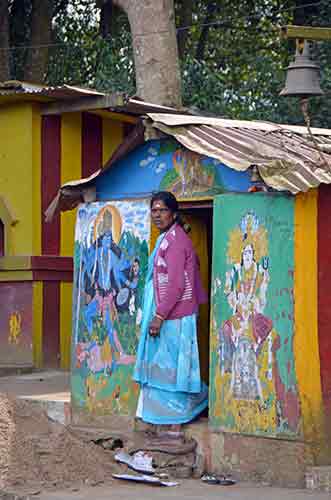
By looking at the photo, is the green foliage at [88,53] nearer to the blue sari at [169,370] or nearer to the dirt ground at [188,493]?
the blue sari at [169,370]

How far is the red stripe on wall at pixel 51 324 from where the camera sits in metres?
12.5

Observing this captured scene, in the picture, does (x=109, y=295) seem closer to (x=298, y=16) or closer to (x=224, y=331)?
(x=224, y=331)

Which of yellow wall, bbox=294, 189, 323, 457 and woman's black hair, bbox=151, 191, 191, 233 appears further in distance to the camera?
woman's black hair, bbox=151, 191, 191, 233

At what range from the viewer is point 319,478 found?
7605 mm

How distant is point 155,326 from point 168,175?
124 cm

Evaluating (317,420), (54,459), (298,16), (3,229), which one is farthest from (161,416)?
(298,16)

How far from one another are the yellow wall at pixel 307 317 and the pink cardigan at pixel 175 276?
1126 mm

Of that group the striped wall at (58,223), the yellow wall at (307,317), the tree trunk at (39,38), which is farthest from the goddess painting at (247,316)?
the tree trunk at (39,38)

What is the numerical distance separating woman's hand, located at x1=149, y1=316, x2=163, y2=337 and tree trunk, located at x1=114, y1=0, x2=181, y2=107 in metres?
5.18

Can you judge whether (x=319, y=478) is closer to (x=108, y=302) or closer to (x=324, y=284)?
(x=324, y=284)

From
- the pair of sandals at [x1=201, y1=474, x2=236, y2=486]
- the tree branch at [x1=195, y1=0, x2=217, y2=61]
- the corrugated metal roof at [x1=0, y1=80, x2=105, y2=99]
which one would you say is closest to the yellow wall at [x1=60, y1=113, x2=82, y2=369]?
the corrugated metal roof at [x1=0, y1=80, x2=105, y2=99]

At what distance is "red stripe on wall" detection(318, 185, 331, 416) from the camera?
7910 mm

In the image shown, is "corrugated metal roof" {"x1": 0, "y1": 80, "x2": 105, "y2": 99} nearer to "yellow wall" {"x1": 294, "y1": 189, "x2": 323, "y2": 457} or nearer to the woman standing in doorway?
the woman standing in doorway

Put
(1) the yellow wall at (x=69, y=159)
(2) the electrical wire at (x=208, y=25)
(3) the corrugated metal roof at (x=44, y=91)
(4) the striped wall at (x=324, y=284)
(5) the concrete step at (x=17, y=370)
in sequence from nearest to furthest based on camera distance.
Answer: (4) the striped wall at (x=324, y=284) → (3) the corrugated metal roof at (x=44, y=91) → (5) the concrete step at (x=17, y=370) → (1) the yellow wall at (x=69, y=159) → (2) the electrical wire at (x=208, y=25)
